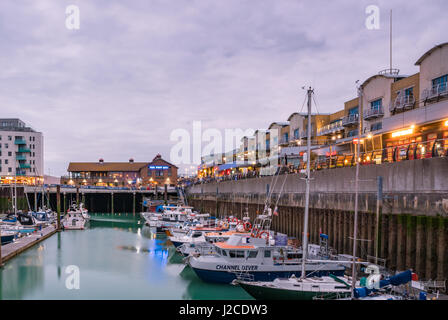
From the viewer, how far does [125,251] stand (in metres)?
37.8

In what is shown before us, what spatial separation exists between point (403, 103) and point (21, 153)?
338ft

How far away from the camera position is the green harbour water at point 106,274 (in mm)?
22750

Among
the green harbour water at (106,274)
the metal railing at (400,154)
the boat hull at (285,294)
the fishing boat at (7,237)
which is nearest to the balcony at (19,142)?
the green harbour water at (106,274)

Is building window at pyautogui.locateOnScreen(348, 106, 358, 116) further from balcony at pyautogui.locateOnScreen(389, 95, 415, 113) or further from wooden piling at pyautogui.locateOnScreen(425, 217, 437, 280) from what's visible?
wooden piling at pyautogui.locateOnScreen(425, 217, 437, 280)

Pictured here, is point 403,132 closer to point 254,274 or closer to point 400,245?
point 400,245

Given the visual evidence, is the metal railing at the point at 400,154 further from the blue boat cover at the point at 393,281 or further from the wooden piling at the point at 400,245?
the blue boat cover at the point at 393,281

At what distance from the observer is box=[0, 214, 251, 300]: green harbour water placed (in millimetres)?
22750

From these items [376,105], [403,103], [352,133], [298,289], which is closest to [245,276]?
[298,289]

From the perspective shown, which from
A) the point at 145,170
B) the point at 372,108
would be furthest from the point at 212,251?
the point at 145,170

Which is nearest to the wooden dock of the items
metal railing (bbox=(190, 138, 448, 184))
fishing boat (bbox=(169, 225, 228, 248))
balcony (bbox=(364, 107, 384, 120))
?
fishing boat (bbox=(169, 225, 228, 248))

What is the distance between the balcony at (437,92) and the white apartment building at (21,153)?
99801 millimetres

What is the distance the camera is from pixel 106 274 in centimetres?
2792

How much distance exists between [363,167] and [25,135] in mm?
105136
